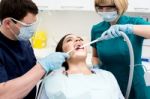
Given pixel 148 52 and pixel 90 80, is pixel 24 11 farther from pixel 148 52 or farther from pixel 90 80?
pixel 148 52

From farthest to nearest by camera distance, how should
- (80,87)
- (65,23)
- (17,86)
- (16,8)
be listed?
(65,23) → (80,87) → (16,8) → (17,86)

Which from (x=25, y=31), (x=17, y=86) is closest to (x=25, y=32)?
(x=25, y=31)

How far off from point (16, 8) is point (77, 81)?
55cm

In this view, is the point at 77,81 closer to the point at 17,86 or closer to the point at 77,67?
the point at 77,67

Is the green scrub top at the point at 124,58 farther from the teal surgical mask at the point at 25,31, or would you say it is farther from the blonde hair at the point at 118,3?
the teal surgical mask at the point at 25,31

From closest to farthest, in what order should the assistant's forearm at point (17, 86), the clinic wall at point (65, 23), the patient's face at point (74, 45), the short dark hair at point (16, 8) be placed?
the assistant's forearm at point (17, 86) < the short dark hair at point (16, 8) < the patient's face at point (74, 45) < the clinic wall at point (65, 23)

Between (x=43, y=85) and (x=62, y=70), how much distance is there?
0.17m

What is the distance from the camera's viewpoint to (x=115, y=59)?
6.34ft

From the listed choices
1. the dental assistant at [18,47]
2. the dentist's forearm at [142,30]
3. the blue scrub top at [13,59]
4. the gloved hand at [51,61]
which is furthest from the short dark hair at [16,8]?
the dentist's forearm at [142,30]

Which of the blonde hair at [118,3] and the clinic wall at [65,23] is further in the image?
the clinic wall at [65,23]

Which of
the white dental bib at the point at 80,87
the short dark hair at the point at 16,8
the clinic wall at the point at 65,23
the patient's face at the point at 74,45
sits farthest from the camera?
the clinic wall at the point at 65,23

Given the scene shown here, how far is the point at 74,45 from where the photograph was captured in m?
1.87

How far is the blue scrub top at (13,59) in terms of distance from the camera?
1536mm

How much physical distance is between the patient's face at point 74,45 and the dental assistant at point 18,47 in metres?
0.22
